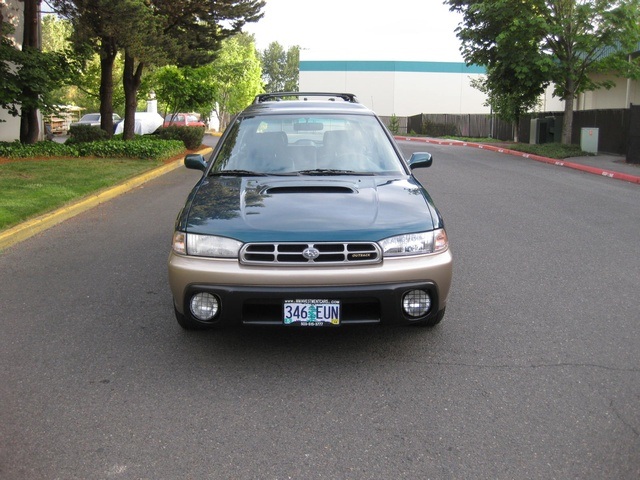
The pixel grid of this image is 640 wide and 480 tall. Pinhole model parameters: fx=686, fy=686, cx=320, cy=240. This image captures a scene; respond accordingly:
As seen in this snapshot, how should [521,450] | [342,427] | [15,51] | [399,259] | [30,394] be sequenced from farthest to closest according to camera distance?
[15,51] < [399,259] < [30,394] < [342,427] < [521,450]

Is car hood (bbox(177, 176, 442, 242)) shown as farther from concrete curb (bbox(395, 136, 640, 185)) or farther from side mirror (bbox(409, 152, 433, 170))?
concrete curb (bbox(395, 136, 640, 185))

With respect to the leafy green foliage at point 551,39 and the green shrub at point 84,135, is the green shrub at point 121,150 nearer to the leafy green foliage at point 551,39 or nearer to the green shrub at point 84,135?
the green shrub at point 84,135

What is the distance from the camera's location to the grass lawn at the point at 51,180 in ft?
31.6

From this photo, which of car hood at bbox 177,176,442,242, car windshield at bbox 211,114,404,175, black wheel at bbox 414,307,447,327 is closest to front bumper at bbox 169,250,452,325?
car hood at bbox 177,176,442,242

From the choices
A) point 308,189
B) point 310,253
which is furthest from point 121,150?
point 310,253

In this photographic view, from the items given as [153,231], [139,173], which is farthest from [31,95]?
[153,231]

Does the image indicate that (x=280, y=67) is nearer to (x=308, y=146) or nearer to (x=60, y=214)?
(x=60, y=214)

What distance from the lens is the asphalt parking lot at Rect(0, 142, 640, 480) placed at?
10.6 ft

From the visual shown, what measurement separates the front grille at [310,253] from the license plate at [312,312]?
233 mm

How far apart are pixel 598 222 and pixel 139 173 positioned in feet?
32.1

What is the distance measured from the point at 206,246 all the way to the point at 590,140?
2284 centimetres

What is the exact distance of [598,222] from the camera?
31.9 ft

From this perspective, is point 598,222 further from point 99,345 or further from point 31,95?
point 31,95

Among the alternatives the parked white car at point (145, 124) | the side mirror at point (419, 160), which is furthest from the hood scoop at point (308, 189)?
the parked white car at point (145, 124)
